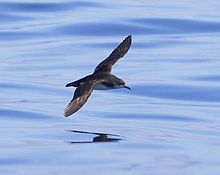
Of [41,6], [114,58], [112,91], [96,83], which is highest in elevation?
[41,6]

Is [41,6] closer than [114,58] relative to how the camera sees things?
No

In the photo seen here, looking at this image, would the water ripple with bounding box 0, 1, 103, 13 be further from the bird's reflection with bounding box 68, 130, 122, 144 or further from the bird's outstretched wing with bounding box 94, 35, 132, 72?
the bird's reflection with bounding box 68, 130, 122, 144

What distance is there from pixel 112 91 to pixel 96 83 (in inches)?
154

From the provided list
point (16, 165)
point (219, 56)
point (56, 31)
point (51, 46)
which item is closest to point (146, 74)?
point (219, 56)

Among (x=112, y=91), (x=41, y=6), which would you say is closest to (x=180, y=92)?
(x=112, y=91)

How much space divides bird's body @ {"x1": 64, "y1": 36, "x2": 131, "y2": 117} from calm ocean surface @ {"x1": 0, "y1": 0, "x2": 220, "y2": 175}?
1.63ft

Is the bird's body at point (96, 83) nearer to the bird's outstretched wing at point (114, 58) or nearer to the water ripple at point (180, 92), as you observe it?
the bird's outstretched wing at point (114, 58)

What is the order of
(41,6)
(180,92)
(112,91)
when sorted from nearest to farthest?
(180,92), (112,91), (41,6)

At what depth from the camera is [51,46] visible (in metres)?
22.2

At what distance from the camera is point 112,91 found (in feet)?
58.6

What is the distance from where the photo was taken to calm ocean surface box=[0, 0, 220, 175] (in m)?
12.9

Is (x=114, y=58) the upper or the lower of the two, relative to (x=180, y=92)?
upper

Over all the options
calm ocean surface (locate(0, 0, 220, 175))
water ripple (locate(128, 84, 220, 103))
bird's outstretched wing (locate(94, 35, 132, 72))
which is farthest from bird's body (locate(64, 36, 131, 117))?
water ripple (locate(128, 84, 220, 103))

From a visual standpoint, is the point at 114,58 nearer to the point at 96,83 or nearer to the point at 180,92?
the point at 96,83
